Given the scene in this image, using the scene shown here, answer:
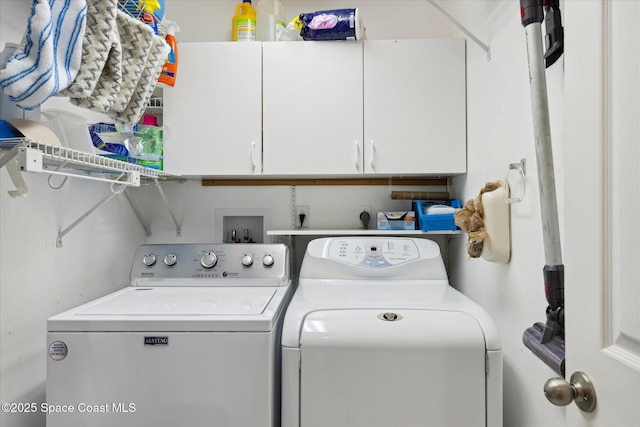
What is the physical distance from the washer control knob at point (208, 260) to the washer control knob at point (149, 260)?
0.74ft

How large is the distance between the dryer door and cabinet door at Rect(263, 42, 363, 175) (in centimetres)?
93

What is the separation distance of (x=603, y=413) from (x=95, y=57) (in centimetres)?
136

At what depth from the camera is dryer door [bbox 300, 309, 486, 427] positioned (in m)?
1.14

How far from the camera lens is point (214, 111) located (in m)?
1.86

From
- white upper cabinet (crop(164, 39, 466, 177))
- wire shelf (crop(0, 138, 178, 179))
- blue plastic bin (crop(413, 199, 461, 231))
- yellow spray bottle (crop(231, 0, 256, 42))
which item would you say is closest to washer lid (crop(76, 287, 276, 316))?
wire shelf (crop(0, 138, 178, 179))

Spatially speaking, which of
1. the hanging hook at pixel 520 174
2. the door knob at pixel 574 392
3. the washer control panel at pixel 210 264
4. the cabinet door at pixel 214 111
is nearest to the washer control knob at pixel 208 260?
the washer control panel at pixel 210 264

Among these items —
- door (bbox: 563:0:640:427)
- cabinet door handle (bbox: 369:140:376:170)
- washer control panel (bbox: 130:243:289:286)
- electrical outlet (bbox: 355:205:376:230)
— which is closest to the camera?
door (bbox: 563:0:640:427)

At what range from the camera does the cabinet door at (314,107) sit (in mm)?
1838

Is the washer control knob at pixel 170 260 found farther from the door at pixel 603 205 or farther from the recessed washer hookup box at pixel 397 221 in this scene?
the door at pixel 603 205

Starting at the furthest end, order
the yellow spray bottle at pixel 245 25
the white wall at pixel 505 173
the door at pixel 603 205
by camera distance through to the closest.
Answer: the yellow spray bottle at pixel 245 25 < the white wall at pixel 505 173 < the door at pixel 603 205

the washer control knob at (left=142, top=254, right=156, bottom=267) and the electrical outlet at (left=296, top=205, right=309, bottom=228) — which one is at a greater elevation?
the electrical outlet at (left=296, top=205, right=309, bottom=228)

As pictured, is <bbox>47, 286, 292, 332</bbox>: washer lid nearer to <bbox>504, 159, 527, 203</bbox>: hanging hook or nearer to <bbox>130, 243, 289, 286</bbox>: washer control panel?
<bbox>130, 243, 289, 286</bbox>: washer control panel

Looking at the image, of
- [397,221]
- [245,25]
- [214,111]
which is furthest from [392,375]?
[245,25]

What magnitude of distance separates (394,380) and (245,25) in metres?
1.79
